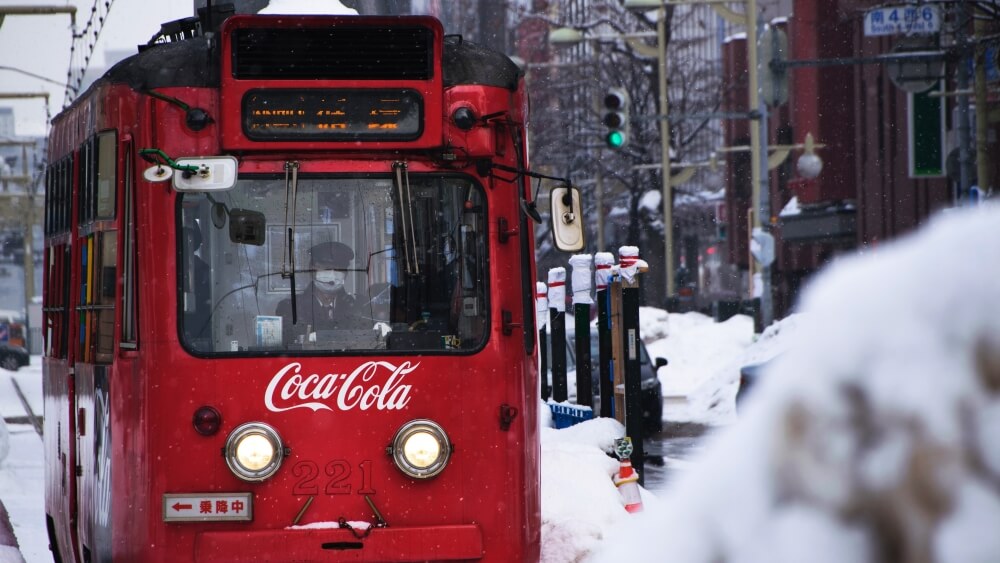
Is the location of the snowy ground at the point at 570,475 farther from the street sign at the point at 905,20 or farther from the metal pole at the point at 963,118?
the street sign at the point at 905,20

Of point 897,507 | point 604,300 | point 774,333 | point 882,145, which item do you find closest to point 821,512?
point 897,507

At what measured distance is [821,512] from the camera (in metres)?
1.65

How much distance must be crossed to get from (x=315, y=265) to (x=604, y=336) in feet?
23.6

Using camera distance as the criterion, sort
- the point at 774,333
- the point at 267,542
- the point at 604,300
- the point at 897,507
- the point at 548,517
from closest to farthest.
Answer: the point at 897,507, the point at 267,542, the point at 548,517, the point at 604,300, the point at 774,333

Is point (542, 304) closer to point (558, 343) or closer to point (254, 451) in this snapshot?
point (558, 343)

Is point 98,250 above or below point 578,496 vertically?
above

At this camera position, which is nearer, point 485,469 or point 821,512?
point 821,512

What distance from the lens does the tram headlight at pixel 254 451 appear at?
22.4 feet

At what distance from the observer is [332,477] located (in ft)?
22.6

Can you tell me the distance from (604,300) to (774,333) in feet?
43.8

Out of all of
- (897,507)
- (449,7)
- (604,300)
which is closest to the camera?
(897,507)

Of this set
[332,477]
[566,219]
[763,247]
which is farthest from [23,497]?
[763,247]

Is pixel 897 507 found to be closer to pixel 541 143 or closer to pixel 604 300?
pixel 604 300

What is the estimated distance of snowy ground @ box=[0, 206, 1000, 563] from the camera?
5.32ft
